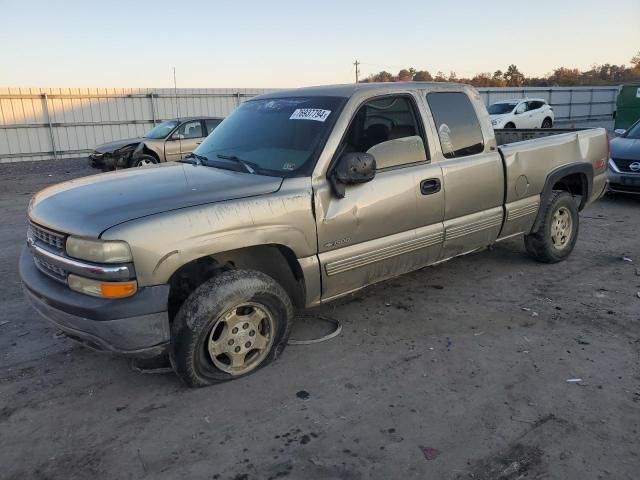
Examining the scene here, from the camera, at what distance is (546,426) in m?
2.88

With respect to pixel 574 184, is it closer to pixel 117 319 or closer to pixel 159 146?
pixel 117 319

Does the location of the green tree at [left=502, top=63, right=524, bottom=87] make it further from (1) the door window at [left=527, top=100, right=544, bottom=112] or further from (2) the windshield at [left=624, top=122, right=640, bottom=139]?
(2) the windshield at [left=624, top=122, right=640, bottom=139]

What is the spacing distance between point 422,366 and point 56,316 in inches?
92.5

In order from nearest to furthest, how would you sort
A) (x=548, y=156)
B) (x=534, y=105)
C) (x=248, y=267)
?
(x=248, y=267)
(x=548, y=156)
(x=534, y=105)

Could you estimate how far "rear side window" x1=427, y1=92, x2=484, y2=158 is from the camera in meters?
4.33

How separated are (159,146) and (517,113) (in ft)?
50.6

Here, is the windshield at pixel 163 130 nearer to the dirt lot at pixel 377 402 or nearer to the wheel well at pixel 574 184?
the dirt lot at pixel 377 402

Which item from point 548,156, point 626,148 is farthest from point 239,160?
point 626,148

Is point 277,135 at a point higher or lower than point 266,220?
higher

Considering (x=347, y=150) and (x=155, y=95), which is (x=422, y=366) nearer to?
(x=347, y=150)

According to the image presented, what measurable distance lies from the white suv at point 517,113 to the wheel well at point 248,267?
19.3 meters

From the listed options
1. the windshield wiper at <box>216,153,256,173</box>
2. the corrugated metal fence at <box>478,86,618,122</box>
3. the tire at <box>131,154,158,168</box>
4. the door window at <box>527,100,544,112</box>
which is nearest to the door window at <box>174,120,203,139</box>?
the tire at <box>131,154,158,168</box>

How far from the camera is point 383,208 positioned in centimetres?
384

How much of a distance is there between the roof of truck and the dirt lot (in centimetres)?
183
